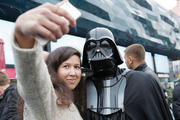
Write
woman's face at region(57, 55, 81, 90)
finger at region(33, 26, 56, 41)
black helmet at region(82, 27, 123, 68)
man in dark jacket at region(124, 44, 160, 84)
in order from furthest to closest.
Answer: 1. man in dark jacket at region(124, 44, 160, 84)
2. black helmet at region(82, 27, 123, 68)
3. woman's face at region(57, 55, 81, 90)
4. finger at region(33, 26, 56, 41)

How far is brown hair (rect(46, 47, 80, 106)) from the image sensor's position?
1.08 m

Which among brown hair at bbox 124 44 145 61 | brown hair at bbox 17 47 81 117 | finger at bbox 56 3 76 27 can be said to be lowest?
brown hair at bbox 17 47 81 117

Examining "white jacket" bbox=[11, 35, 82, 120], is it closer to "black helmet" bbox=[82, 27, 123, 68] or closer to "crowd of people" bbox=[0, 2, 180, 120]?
"crowd of people" bbox=[0, 2, 180, 120]

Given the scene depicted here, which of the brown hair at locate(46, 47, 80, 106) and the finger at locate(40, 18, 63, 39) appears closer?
the finger at locate(40, 18, 63, 39)

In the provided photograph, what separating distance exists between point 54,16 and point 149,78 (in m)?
1.11

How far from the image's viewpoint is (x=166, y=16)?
15805 millimetres

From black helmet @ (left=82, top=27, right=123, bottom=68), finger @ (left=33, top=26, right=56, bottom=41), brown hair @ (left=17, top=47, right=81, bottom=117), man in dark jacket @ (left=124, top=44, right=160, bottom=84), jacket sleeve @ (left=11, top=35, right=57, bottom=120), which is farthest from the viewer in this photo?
man in dark jacket @ (left=124, top=44, right=160, bottom=84)

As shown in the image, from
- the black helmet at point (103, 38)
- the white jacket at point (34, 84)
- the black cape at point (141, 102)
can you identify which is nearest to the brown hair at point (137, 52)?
the black helmet at point (103, 38)

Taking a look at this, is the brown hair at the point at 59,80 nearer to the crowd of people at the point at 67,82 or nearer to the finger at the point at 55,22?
the crowd of people at the point at 67,82

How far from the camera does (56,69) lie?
50.7 inches

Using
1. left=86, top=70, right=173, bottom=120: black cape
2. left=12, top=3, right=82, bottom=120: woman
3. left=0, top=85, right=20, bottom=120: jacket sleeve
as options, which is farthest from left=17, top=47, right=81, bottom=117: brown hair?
left=86, top=70, right=173, bottom=120: black cape

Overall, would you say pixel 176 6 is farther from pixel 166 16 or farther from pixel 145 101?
pixel 145 101

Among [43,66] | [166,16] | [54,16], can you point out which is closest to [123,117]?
[43,66]

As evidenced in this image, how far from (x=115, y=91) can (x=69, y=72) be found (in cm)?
41
